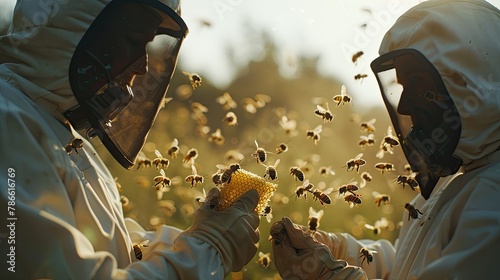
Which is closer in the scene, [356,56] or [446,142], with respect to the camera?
[446,142]

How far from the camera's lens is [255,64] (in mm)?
15609

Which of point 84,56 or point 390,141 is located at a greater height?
point 84,56

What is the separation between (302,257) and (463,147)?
149 centimetres

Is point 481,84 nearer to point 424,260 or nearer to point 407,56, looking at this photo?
point 407,56

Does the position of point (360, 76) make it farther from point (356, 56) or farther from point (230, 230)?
point (230, 230)

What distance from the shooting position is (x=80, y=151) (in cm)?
462

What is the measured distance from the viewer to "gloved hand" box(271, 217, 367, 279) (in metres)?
4.82

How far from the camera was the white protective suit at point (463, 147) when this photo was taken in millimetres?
4094

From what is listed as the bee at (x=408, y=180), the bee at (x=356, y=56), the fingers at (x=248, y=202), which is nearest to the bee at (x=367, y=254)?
the bee at (x=408, y=180)

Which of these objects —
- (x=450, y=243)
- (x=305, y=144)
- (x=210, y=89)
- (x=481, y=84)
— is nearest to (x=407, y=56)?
(x=481, y=84)

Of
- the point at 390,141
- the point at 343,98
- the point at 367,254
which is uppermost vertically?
the point at 343,98

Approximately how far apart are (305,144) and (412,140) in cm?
618

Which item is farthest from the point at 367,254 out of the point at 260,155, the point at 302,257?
the point at 260,155

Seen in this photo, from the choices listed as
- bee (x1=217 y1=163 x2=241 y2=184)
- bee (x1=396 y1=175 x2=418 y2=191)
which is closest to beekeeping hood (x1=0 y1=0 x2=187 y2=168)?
bee (x1=217 y1=163 x2=241 y2=184)
